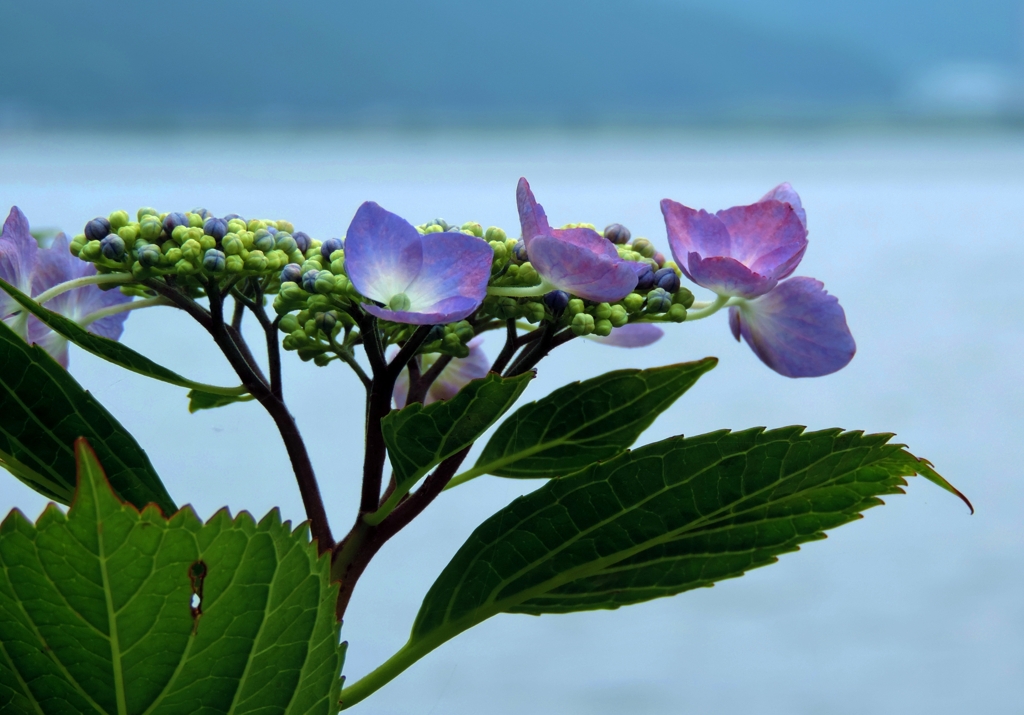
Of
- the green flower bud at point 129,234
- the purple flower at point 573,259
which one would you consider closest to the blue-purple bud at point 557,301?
the purple flower at point 573,259

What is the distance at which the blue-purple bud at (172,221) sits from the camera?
0.23 m

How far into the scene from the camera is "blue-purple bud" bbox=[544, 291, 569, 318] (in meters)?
0.23

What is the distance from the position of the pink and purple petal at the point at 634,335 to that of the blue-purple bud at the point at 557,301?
0.25 feet

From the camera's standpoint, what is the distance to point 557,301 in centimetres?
23

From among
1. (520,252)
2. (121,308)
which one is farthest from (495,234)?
(121,308)

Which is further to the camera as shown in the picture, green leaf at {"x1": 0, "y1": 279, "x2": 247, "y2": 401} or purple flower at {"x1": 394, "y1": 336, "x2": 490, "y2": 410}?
purple flower at {"x1": 394, "y1": 336, "x2": 490, "y2": 410}

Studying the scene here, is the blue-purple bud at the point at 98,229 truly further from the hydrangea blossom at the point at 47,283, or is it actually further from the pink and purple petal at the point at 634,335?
the pink and purple petal at the point at 634,335

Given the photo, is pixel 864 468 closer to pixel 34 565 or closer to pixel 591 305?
pixel 591 305

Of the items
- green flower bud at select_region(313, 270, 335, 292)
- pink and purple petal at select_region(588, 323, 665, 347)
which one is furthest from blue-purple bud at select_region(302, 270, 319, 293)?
pink and purple petal at select_region(588, 323, 665, 347)

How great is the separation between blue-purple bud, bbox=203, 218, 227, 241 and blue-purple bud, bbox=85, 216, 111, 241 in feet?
0.09

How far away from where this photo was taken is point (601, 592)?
0.30m

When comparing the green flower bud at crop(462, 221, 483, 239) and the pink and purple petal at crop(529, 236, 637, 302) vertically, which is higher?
the green flower bud at crop(462, 221, 483, 239)

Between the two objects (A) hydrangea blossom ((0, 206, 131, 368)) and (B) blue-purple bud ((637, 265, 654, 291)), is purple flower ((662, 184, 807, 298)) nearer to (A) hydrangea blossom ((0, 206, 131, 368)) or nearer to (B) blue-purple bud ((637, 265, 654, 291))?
(B) blue-purple bud ((637, 265, 654, 291))

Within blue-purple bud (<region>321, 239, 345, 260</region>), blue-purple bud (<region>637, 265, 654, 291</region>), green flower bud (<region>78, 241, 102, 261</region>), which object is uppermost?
green flower bud (<region>78, 241, 102, 261</region>)
